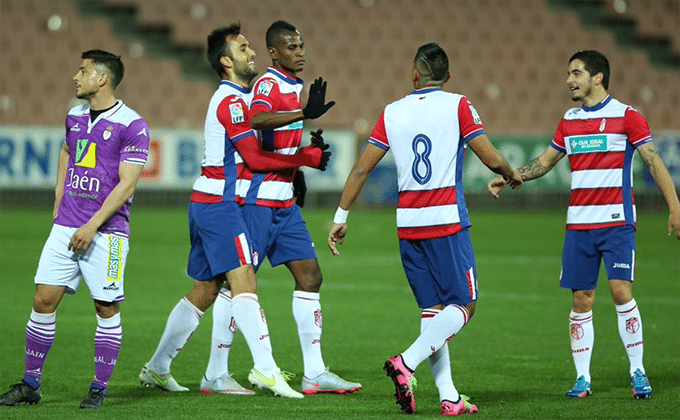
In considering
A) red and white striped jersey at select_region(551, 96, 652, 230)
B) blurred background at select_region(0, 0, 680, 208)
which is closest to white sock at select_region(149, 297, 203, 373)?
red and white striped jersey at select_region(551, 96, 652, 230)

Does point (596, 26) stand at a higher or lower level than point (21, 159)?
higher

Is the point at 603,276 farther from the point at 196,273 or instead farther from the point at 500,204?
the point at 500,204

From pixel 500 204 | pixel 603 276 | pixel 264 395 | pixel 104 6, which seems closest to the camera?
pixel 264 395

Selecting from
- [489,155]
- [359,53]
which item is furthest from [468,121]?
[359,53]

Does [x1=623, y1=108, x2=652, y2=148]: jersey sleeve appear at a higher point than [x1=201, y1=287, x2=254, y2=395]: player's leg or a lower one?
higher

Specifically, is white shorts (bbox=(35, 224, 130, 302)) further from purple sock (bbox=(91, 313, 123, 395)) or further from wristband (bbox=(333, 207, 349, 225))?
wristband (bbox=(333, 207, 349, 225))

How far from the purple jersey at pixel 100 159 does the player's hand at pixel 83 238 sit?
14 cm

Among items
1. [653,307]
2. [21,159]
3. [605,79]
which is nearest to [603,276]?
[653,307]

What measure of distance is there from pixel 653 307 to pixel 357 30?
53.8 feet

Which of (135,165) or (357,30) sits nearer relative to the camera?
(135,165)

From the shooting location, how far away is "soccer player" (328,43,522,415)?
5.53 m

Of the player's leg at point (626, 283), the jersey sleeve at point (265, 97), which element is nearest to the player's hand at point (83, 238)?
the jersey sleeve at point (265, 97)

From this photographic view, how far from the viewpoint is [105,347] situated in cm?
575

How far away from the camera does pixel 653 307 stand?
414 inches
